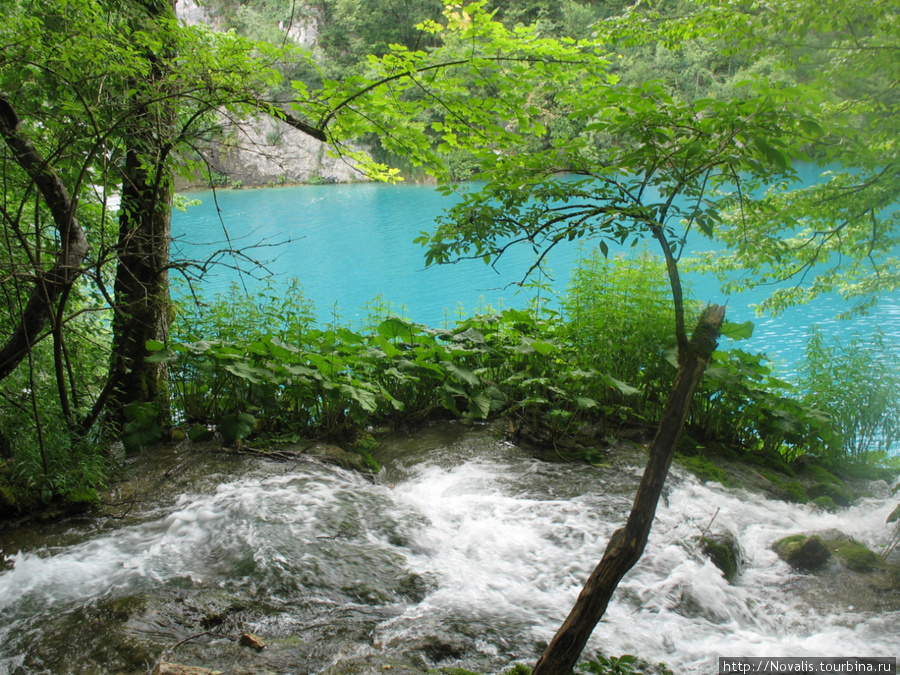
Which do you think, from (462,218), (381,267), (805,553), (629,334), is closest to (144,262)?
(462,218)

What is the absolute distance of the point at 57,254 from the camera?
3312mm

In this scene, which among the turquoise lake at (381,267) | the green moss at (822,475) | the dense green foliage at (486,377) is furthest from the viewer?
the turquoise lake at (381,267)

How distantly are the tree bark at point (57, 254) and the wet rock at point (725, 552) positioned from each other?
3.86m

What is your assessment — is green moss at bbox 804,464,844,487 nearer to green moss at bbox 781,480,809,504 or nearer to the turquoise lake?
green moss at bbox 781,480,809,504

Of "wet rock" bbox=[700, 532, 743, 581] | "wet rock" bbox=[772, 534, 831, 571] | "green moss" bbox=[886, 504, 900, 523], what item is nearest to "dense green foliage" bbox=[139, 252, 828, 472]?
"green moss" bbox=[886, 504, 900, 523]

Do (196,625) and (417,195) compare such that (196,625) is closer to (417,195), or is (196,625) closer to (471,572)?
(471,572)

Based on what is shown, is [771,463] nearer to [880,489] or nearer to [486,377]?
[880,489]

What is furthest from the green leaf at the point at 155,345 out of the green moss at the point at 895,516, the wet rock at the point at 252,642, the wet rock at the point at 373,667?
the green moss at the point at 895,516

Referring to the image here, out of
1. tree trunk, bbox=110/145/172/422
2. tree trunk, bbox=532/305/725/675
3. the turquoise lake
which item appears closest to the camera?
tree trunk, bbox=532/305/725/675

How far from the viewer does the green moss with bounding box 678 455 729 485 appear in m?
4.43

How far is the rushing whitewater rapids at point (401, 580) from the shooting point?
2461mm

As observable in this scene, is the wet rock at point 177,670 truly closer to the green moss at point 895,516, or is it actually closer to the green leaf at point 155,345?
the green leaf at point 155,345

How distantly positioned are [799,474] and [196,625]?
4.68 meters

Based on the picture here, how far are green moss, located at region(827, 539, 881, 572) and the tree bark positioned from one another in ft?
15.4
